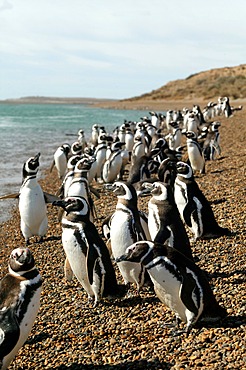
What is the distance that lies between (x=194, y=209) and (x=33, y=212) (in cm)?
261

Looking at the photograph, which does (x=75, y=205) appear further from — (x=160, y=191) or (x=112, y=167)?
(x=112, y=167)

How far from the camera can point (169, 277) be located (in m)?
4.49

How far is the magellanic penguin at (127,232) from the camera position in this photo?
5.54m

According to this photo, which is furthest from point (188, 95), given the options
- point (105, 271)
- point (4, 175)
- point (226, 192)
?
point (105, 271)

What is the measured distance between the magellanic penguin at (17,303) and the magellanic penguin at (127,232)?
4.50 ft

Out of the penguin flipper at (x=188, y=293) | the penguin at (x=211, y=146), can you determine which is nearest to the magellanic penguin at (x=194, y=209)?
the penguin flipper at (x=188, y=293)

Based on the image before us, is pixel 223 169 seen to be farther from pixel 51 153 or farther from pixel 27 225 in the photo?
pixel 51 153

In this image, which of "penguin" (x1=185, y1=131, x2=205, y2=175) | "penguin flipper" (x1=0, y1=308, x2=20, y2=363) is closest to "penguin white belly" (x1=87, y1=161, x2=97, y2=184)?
"penguin" (x1=185, y1=131, x2=205, y2=175)

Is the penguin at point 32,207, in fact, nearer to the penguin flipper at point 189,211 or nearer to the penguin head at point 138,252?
the penguin flipper at point 189,211

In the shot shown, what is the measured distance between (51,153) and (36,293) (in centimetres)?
1799

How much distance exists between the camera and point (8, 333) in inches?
159

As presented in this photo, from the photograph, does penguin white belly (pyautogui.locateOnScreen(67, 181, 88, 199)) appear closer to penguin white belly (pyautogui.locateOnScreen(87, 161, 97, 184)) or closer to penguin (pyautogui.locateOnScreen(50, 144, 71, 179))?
penguin white belly (pyautogui.locateOnScreen(87, 161, 97, 184))

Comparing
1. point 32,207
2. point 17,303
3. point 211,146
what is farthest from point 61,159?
point 17,303

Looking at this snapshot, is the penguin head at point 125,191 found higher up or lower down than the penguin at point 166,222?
higher up
